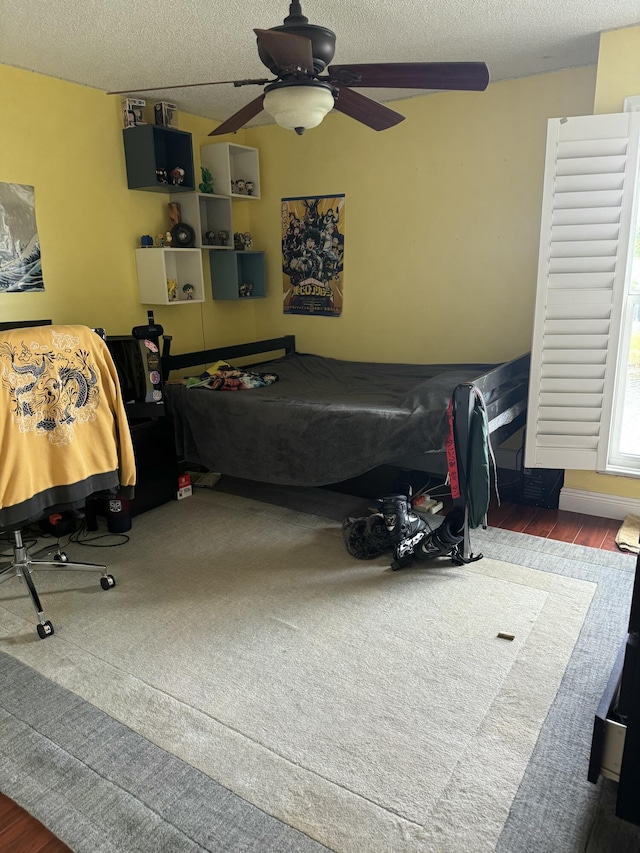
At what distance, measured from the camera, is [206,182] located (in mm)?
4195

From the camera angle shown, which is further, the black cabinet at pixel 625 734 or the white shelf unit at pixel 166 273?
the white shelf unit at pixel 166 273

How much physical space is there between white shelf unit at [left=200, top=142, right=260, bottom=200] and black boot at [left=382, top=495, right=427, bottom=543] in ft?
8.92

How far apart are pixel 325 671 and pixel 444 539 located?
932 millimetres

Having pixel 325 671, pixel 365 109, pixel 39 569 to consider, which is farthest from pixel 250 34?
pixel 325 671

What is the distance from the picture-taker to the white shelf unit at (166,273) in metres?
3.85

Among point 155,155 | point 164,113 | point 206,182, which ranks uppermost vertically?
point 164,113

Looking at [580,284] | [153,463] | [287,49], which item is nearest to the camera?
[287,49]

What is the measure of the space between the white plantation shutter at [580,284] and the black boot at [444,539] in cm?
76

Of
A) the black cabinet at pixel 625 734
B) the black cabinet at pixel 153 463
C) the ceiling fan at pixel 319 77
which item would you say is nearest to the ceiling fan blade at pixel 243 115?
the ceiling fan at pixel 319 77

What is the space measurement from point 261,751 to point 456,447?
144 cm

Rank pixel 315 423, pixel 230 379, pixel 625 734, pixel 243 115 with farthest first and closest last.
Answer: pixel 230 379
pixel 315 423
pixel 243 115
pixel 625 734

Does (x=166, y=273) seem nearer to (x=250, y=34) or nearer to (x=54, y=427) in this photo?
(x=250, y=34)

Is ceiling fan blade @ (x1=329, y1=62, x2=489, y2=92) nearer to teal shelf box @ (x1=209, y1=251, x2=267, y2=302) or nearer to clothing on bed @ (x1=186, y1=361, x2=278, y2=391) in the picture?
clothing on bed @ (x1=186, y1=361, x2=278, y2=391)

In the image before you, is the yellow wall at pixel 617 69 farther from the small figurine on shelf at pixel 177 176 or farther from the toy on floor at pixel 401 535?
the small figurine on shelf at pixel 177 176
